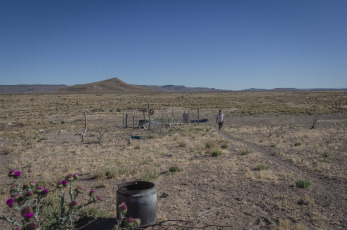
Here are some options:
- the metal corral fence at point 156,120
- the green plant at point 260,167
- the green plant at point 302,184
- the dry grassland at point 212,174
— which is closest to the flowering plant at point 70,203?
the dry grassland at point 212,174

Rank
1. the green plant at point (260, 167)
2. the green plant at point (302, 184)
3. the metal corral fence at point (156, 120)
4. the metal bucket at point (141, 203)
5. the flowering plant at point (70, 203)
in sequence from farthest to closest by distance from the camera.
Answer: the metal corral fence at point (156, 120) → the green plant at point (260, 167) → the green plant at point (302, 184) → the metal bucket at point (141, 203) → the flowering plant at point (70, 203)

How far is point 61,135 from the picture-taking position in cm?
1928

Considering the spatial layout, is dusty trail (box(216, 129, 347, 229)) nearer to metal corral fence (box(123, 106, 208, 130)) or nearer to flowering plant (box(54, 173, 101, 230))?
flowering plant (box(54, 173, 101, 230))

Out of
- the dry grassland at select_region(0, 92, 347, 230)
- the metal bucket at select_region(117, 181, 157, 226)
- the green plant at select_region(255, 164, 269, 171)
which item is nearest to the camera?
the metal bucket at select_region(117, 181, 157, 226)

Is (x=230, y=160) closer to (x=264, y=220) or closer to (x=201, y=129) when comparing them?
(x=264, y=220)

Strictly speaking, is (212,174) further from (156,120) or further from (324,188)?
(156,120)

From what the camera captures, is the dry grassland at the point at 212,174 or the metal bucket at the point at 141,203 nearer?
the metal bucket at the point at 141,203

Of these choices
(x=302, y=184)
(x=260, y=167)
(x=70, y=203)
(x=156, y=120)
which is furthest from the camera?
(x=156, y=120)

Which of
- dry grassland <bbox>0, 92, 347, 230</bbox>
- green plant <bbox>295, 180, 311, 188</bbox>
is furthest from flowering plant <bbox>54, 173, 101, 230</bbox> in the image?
green plant <bbox>295, 180, 311, 188</bbox>

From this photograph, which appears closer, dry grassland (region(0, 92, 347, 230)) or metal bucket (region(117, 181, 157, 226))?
metal bucket (region(117, 181, 157, 226))

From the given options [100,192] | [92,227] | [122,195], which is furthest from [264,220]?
[100,192]

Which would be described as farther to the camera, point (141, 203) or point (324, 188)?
point (324, 188)

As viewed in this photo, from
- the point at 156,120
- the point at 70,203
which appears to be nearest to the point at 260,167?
the point at 70,203

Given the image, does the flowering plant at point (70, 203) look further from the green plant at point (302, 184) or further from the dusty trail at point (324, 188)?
the green plant at point (302, 184)
